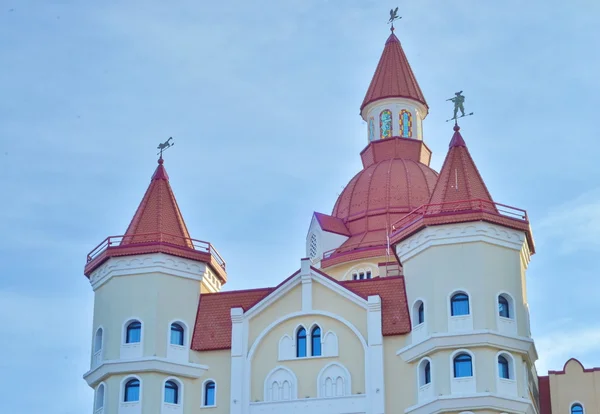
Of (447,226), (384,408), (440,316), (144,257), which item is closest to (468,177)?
(447,226)

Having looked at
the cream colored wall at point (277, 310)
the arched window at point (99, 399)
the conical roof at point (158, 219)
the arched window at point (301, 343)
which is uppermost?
the conical roof at point (158, 219)

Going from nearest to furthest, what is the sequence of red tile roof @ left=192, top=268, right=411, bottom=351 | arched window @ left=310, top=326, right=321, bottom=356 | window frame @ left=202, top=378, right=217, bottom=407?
1. red tile roof @ left=192, top=268, right=411, bottom=351
2. arched window @ left=310, top=326, right=321, bottom=356
3. window frame @ left=202, top=378, right=217, bottom=407

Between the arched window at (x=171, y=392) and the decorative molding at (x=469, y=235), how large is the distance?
11.3 meters

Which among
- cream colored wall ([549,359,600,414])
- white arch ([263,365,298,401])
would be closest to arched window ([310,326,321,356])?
white arch ([263,365,298,401])

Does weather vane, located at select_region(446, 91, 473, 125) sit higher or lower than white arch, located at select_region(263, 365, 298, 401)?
higher

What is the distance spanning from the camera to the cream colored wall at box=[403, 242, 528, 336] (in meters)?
48.6

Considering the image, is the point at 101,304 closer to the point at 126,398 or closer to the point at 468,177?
the point at 126,398

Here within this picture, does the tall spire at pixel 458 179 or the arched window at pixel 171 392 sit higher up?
the tall spire at pixel 458 179

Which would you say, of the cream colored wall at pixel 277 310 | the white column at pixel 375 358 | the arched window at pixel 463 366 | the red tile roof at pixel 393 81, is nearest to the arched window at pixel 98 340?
the cream colored wall at pixel 277 310

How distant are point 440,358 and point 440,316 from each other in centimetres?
167

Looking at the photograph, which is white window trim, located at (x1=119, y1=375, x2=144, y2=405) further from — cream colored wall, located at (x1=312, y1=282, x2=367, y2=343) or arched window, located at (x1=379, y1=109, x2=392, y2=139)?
arched window, located at (x1=379, y1=109, x2=392, y2=139)

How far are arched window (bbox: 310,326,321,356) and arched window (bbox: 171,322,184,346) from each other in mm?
5549

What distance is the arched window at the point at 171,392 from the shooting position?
51.0 meters

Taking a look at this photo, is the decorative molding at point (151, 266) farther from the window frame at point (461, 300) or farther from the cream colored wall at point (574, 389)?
the cream colored wall at point (574, 389)
